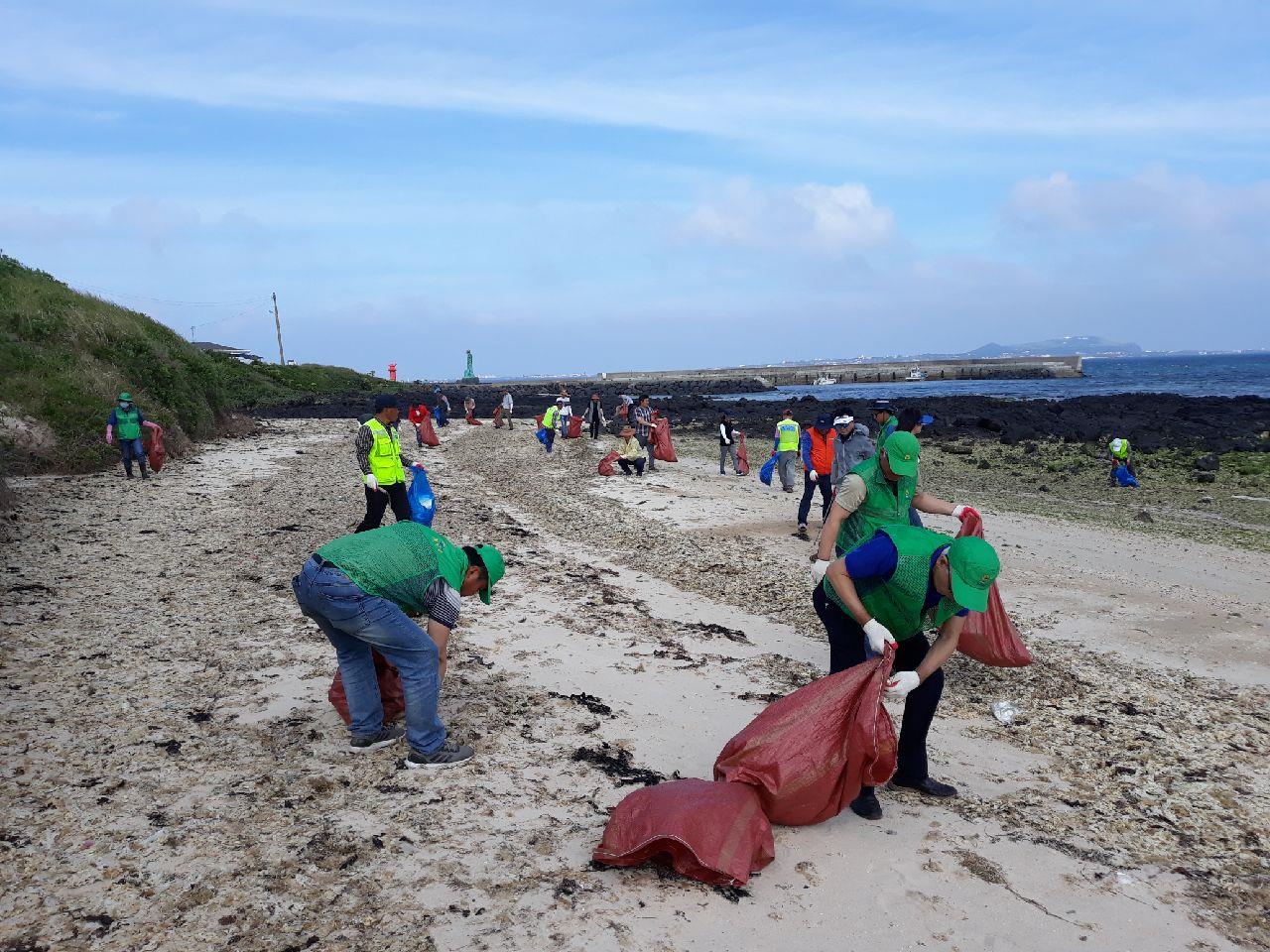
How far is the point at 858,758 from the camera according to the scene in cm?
372

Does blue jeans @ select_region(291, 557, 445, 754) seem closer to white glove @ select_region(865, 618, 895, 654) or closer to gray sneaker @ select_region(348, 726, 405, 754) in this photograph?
gray sneaker @ select_region(348, 726, 405, 754)

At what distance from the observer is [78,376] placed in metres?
18.0

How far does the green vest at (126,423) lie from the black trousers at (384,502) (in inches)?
318

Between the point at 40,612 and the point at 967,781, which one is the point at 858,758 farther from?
the point at 40,612

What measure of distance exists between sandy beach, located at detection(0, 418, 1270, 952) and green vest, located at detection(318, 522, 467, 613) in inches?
38.4

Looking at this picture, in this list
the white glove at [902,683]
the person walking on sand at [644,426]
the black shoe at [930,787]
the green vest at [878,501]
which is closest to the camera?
the white glove at [902,683]

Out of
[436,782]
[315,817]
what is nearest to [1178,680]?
[436,782]

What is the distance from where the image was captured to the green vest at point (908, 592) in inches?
150

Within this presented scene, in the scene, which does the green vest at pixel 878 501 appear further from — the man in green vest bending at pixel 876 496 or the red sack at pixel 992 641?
the red sack at pixel 992 641

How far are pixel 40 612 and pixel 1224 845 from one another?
8.36m

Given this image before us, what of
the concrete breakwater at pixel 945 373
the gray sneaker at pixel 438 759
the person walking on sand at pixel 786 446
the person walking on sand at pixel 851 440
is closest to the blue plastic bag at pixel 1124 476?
the person walking on sand at pixel 786 446

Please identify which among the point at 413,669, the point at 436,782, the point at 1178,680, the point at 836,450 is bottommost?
the point at 1178,680

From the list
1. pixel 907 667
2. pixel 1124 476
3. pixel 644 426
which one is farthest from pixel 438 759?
pixel 1124 476

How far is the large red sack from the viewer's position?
11.2ft
